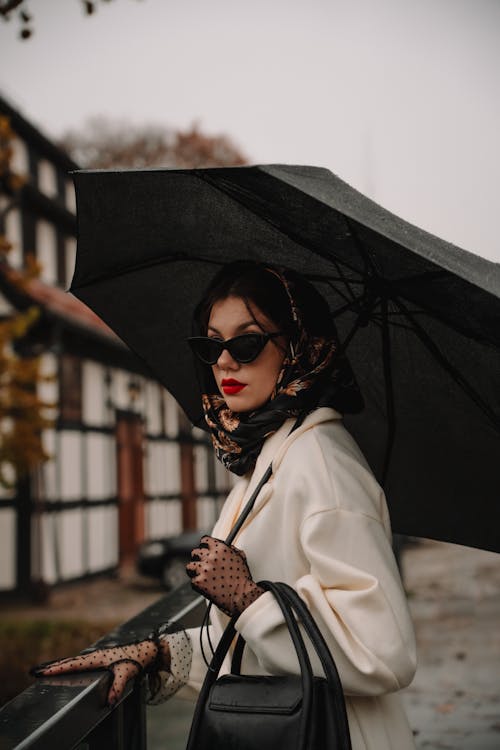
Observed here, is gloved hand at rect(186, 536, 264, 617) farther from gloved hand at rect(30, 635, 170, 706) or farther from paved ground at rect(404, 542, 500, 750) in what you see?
paved ground at rect(404, 542, 500, 750)

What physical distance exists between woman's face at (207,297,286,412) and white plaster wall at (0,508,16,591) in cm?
1099

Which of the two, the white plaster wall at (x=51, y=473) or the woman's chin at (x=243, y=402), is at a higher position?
the woman's chin at (x=243, y=402)

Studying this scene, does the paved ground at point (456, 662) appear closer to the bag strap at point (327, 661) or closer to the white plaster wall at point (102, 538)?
the bag strap at point (327, 661)

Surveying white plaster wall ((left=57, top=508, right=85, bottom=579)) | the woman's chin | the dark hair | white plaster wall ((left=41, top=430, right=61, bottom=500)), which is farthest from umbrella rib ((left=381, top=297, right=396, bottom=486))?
white plaster wall ((left=57, top=508, right=85, bottom=579))

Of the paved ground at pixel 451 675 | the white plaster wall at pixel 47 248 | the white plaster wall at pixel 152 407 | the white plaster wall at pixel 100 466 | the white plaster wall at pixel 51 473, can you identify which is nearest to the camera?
the paved ground at pixel 451 675

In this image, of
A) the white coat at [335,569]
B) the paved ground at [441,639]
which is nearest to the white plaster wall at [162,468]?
the paved ground at [441,639]

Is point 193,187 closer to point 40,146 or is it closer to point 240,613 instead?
point 240,613

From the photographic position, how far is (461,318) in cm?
191

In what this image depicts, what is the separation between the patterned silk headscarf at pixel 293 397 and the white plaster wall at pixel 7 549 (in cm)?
1094

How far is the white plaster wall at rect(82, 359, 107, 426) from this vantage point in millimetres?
14389

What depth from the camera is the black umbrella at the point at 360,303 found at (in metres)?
1.84

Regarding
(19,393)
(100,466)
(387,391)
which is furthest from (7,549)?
(387,391)

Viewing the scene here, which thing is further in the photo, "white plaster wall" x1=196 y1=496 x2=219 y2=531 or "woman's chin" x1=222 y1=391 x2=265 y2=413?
"white plaster wall" x1=196 y1=496 x2=219 y2=531

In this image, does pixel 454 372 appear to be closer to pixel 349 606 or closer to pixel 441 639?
pixel 349 606
